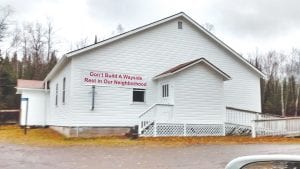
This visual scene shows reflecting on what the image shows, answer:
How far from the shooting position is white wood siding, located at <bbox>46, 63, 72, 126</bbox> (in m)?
22.5

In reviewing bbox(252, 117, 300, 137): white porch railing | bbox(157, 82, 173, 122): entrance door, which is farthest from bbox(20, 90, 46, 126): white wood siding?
bbox(252, 117, 300, 137): white porch railing

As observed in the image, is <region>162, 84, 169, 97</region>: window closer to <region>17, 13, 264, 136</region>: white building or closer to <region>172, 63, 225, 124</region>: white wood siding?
<region>17, 13, 264, 136</region>: white building

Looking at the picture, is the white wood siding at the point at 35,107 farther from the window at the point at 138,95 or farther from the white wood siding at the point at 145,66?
the window at the point at 138,95

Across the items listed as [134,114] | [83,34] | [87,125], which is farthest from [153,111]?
[83,34]

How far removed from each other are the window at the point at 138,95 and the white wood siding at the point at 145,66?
1.01ft

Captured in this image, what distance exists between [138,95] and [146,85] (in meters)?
0.77

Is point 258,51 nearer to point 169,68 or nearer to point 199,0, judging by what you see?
point 199,0

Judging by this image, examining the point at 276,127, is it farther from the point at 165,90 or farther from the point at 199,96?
the point at 165,90

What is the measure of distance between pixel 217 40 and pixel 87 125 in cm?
1063

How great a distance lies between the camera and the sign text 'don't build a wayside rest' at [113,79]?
2219cm

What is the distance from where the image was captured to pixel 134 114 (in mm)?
23234

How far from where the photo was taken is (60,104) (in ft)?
81.5

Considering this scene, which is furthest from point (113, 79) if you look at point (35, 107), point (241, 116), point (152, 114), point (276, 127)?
point (35, 107)

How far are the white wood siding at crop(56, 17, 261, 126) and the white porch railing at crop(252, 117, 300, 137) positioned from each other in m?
3.98
